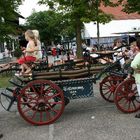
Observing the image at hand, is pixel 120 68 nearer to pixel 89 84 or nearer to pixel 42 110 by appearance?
pixel 89 84

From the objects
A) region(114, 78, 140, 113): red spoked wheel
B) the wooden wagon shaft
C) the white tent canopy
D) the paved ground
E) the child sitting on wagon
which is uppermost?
the white tent canopy

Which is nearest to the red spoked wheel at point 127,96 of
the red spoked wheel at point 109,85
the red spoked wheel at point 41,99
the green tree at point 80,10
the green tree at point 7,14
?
the red spoked wheel at point 109,85

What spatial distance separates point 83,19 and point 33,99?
523 inches

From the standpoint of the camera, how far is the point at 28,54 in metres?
8.45

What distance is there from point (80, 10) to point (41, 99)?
1359 cm

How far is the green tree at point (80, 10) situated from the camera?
806 inches

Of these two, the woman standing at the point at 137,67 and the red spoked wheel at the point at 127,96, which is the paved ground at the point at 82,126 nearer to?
the red spoked wheel at the point at 127,96

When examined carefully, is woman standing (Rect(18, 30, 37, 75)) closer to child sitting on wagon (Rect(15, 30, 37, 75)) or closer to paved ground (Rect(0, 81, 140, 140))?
child sitting on wagon (Rect(15, 30, 37, 75))

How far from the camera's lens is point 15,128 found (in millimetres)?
7277

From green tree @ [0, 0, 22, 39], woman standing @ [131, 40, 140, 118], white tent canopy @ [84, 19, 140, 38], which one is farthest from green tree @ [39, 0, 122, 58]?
white tent canopy @ [84, 19, 140, 38]

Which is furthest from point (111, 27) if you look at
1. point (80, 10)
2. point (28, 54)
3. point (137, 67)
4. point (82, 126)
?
point (82, 126)

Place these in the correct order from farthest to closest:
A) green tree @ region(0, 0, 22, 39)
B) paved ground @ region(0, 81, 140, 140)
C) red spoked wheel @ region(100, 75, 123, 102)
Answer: green tree @ region(0, 0, 22, 39) < red spoked wheel @ region(100, 75, 123, 102) < paved ground @ region(0, 81, 140, 140)

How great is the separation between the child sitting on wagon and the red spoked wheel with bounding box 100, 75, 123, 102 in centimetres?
163

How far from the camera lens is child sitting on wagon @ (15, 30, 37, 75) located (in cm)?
816
